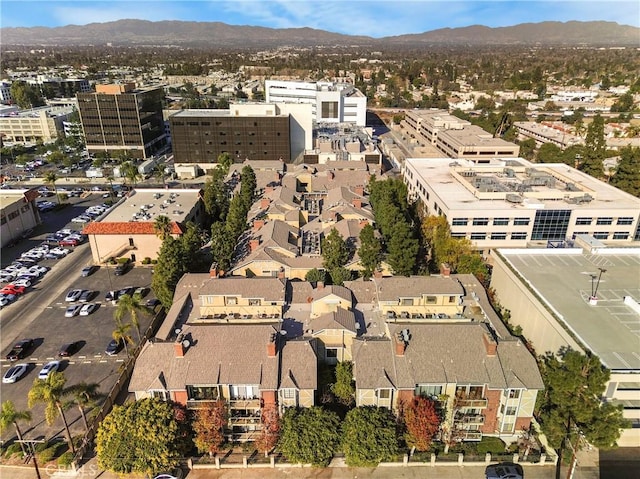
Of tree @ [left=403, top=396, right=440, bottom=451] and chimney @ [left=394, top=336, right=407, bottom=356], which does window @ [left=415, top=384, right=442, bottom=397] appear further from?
chimney @ [left=394, top=336, right=407, bottom=356]

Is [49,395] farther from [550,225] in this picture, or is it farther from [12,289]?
[550,225]

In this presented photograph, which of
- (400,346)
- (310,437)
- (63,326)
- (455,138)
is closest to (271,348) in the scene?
(310,437)

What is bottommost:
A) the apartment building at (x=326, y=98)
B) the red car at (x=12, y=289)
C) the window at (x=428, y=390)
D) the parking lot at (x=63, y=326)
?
the parking lot at (x=63, y=326)

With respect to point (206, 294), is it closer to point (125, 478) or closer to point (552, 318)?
point (125, 478)

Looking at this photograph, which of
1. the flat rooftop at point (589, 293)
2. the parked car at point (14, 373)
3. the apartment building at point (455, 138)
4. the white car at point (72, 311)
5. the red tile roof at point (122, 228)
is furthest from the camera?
the apartment building at point (455, 138)

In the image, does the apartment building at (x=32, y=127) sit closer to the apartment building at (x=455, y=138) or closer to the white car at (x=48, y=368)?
the white car at (x=48, y=368)

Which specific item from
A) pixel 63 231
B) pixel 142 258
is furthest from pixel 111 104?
pixel 142 258

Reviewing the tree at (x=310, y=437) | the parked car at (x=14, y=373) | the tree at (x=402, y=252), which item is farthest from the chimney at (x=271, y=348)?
the parked car at (x=14, y=373)

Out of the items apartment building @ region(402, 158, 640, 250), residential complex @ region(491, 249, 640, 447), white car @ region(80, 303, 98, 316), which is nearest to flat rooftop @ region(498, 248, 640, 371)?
residential complex @ region(491, 249, 640, 447)
